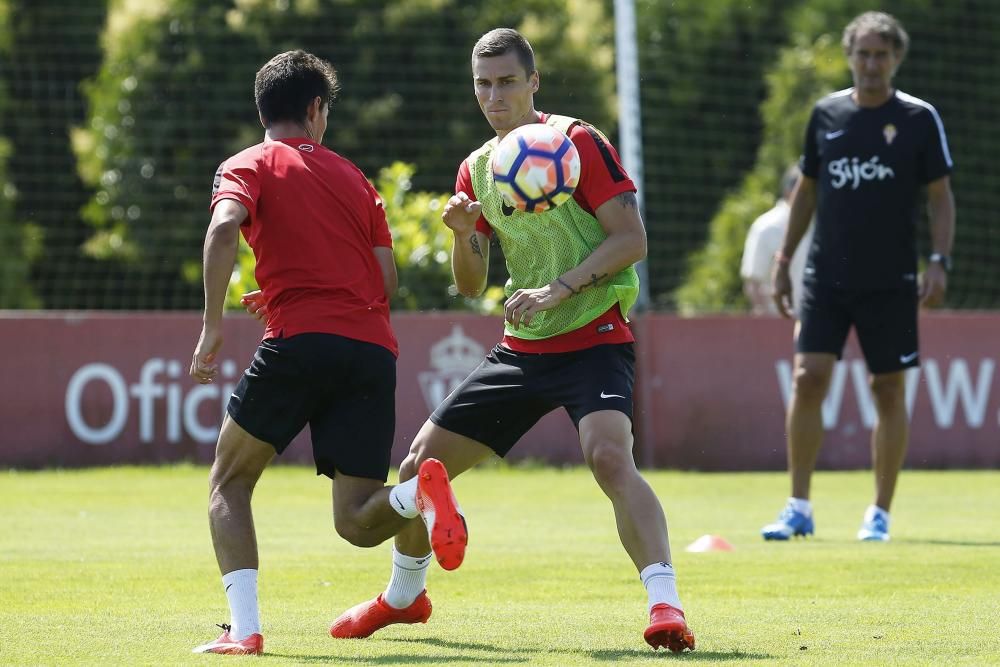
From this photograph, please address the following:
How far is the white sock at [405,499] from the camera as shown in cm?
578

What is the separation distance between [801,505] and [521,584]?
2296 mm

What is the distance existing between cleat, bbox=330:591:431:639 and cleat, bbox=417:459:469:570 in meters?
0.55

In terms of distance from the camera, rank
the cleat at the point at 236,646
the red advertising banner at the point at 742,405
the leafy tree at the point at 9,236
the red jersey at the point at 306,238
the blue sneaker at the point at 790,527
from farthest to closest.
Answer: the leafy tree at the point at 9,236 < the red advertising banner at the point at 742,405 < the blue sneaker at the point at 790,527 < the red jersey at the point at 306,238 < the cleat at the point at 236,646

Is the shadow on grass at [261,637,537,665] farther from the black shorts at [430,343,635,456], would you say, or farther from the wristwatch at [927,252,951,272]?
the wristwatch at [927,252,951,272]

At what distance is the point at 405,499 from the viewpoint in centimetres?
580

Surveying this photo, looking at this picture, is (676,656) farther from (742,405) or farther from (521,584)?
(742,405)

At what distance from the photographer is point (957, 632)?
588 cm

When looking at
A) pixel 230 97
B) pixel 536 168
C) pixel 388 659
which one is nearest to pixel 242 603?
pixel 388 659

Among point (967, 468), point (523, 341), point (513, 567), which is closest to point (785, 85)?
point (967, 468)

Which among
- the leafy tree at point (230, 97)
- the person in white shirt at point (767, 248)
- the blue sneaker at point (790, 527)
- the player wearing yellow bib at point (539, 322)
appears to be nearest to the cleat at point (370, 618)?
the player wearing yellow bib at point (539, 322)

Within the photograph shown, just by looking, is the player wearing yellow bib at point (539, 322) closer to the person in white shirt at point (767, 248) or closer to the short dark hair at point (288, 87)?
the short dark hair at point (288, 87)

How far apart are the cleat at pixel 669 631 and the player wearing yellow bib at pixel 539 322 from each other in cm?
26

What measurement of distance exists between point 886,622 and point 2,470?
9.27m

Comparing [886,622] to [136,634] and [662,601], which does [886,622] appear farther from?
[136,634]
